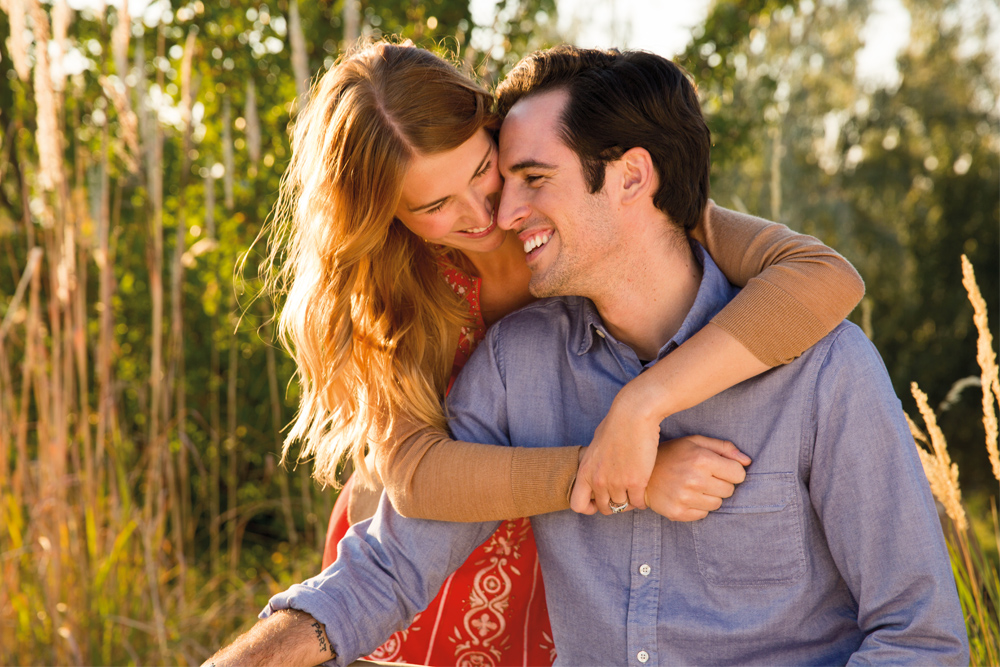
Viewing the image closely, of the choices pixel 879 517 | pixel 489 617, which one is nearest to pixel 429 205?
pixel 489 617

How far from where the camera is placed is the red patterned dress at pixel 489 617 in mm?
1930

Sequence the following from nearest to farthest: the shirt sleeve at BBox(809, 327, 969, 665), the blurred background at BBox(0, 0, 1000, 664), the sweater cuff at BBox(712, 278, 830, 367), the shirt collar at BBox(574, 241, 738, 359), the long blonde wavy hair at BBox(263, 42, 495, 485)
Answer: the shirt sleeve at BBox(809, 327, 969, 665)
the sweater cuff at BBox(712, 278, 830, 367)
the shirt collar at BBox(574, 241, 738, 359)
the long blonde wavy hair at BBox(263, 42, 495, 485)
the blurred background at BBox(0, 0, 1000, 664)

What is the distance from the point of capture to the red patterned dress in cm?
193

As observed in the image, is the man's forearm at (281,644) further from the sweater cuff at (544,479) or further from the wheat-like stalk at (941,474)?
the wheat-like stalk at (941,474)

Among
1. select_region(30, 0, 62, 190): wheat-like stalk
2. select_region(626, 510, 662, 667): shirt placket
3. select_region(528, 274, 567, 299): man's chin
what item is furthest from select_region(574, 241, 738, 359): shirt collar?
select_region(30, 0, 62, 190): wheat-like stalk

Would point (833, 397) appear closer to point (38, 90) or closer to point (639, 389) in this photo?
point (639, 389)

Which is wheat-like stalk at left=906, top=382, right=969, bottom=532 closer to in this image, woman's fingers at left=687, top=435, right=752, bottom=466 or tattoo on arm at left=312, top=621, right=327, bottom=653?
woman's fingers at left=687, top=435, right=752, bottom=466

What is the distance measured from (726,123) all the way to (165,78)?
7.46 ft

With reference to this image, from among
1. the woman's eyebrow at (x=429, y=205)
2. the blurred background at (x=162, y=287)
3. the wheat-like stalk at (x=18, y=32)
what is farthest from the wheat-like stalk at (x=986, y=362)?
the wheat-like stalk at (x=18, y=32)

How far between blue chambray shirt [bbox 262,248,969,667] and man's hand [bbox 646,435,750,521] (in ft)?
0.15

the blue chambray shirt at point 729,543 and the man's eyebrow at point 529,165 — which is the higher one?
the man's eyebrow at point 529,165

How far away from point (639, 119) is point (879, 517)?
0.93 meters

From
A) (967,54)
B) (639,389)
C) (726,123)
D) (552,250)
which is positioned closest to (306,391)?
(552,250)

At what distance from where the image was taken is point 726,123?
3.51 meters
